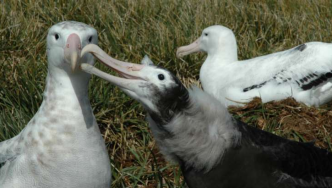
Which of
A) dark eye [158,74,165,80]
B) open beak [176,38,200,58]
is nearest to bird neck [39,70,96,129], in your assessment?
dark eye [158,74,165,80]

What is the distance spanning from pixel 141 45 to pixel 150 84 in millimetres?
2481

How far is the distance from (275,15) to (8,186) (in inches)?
155

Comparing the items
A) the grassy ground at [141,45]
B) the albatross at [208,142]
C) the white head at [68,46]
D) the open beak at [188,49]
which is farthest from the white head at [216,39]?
the white head at [68,46]

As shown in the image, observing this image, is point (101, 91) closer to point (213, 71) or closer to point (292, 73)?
point (213, 71)

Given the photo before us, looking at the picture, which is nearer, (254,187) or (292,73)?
(254,187)

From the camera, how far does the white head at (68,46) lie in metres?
2.55

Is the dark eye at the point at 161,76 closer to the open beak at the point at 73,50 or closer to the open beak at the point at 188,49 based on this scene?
the open beak at the point at 73,50

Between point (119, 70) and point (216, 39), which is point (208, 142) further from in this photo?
point (216, 39)

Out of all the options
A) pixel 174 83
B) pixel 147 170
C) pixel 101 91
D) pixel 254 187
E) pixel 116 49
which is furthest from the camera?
pixel 116 49

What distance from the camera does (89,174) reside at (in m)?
2.66

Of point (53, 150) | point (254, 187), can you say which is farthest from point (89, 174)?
point (254, 187)

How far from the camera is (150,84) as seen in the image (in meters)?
2.59

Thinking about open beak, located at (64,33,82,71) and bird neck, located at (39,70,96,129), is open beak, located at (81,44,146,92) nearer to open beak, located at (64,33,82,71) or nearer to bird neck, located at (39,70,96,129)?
open beak, located at (64,33,82,71)

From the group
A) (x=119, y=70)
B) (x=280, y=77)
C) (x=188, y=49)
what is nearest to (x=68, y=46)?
(x=119, y=70)
